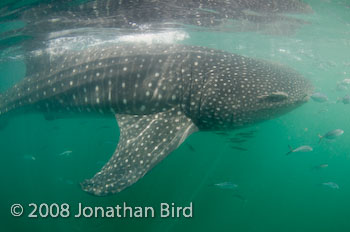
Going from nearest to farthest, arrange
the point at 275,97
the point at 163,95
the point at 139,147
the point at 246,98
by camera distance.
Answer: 1. the point at 139,147
2. the point at 275,97
3. the point at 246,98
4. the point at 163,95

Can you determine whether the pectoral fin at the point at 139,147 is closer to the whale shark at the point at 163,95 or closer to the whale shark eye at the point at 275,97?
the whale shark at the point at 163,95

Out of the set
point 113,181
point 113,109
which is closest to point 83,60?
point 113,109

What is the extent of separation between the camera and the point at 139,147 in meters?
4.06

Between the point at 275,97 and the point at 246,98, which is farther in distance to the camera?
the point at 246,98

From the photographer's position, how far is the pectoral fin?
3629 mm

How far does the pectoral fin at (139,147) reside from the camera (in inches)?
143

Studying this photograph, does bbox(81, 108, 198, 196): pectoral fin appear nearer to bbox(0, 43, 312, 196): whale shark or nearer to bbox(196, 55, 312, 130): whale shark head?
bbox(0, 43, 312, 196): whale shark

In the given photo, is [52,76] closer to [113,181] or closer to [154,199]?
[113,181]

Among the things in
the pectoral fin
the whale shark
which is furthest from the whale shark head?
the pectoral fin

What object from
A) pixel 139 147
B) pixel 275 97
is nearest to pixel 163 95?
pixel 139 147

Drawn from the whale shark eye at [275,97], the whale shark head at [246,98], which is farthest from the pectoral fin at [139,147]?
the whale shark eye at [275,97]

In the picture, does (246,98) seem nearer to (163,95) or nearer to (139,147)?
(163,95)

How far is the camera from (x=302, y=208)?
19969 millimetres

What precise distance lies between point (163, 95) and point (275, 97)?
7.52 feet
